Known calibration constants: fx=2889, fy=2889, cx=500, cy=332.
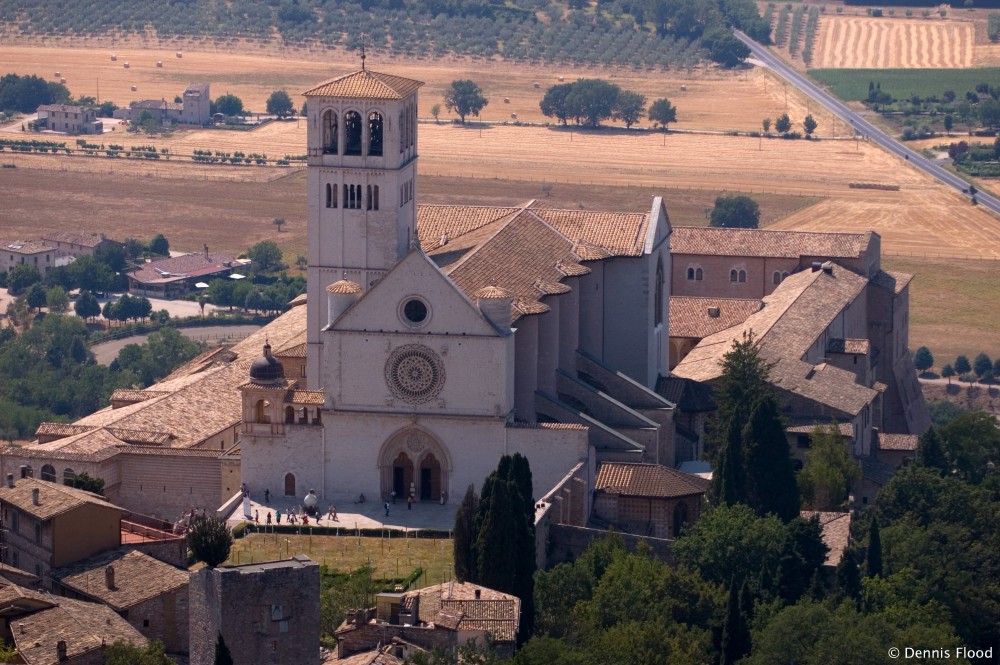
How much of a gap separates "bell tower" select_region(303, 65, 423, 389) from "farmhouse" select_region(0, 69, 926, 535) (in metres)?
0.07

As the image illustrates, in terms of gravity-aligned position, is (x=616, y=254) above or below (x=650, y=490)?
above

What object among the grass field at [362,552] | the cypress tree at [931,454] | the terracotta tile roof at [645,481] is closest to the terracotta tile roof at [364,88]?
the terracotta tile roof at [645,481]

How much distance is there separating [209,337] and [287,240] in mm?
27101

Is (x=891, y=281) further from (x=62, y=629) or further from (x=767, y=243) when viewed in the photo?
(x=62, y=629)

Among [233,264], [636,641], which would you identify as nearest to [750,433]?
[636,641]

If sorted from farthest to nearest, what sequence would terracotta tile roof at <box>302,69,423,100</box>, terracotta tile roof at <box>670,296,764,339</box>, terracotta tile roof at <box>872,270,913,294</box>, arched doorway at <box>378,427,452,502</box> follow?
1. terracotta tile roof at <box>872,270,913,294</box>
2. terracotta tile roof at <box>670,296,764,339</box>
3. terracotta tile roof at <box>302,69,423,100</box>
4. arched doorway at <box>378,427,452,502</box>

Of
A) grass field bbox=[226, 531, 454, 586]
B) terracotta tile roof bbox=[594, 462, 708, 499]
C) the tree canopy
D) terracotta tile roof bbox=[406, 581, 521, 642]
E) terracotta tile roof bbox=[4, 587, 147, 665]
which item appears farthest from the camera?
the tree canopy

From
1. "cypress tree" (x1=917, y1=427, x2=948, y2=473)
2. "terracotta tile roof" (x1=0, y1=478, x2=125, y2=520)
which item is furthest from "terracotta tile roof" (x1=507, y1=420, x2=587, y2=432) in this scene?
"cypress tree" (x1=917, y1=427, x2=948, y2=473)

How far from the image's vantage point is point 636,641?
8525cm

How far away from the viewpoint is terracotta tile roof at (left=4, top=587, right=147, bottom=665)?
3140 inches

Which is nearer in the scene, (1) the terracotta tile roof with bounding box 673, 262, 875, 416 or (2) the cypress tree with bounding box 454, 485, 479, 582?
(2) the cypress tree with bounding box 454, 485, 479, 582

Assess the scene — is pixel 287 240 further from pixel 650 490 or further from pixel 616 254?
pixel 650 490

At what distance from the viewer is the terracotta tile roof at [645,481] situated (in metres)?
101

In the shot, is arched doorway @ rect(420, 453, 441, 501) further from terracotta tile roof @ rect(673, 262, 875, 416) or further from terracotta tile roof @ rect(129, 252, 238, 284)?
terracotta tile roof @ rect(129, 252, 238, 284)
